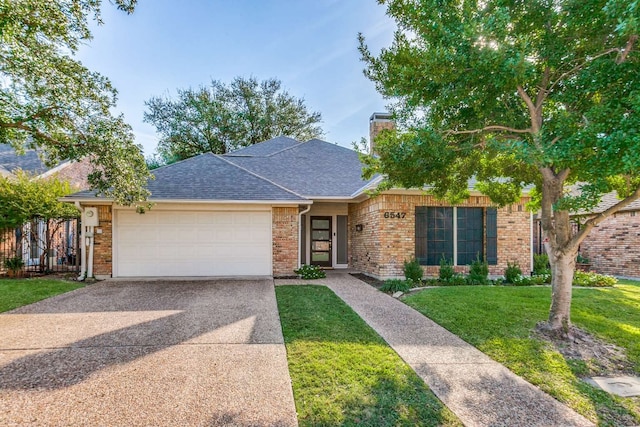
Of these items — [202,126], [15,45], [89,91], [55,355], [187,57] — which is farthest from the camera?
[202,126]

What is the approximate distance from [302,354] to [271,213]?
6.75 meters

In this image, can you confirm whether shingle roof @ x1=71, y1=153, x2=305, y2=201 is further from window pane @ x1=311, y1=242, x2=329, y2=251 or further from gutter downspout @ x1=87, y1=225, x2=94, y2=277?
window pane @ x1=311, y1=242, x2=329, y2=251

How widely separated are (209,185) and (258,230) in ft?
7.07

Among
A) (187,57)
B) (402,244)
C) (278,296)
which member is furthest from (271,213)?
(187,57)

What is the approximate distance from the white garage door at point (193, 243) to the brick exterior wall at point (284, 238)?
0.72 feet

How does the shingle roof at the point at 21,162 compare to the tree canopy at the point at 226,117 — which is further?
the tree canopy at the point at 226,117

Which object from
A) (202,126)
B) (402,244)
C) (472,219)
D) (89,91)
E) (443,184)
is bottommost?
(402,244)

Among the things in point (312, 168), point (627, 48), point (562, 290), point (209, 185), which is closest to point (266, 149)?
point (312, 168)

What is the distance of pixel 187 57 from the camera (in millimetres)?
14711

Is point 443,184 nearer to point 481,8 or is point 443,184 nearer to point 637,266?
point 481,8

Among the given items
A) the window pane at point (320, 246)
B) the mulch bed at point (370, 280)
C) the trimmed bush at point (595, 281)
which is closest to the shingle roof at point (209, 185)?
the mulch bed at point (370, 280)

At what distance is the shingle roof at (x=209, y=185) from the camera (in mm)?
10016

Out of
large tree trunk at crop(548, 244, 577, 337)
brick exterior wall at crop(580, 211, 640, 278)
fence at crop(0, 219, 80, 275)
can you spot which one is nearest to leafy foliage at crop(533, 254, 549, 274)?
brick exterior wall at crop(580, 211, 640, 278)

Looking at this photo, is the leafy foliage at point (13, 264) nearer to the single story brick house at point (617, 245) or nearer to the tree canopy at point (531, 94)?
the tree canopy at point (531, 94)
